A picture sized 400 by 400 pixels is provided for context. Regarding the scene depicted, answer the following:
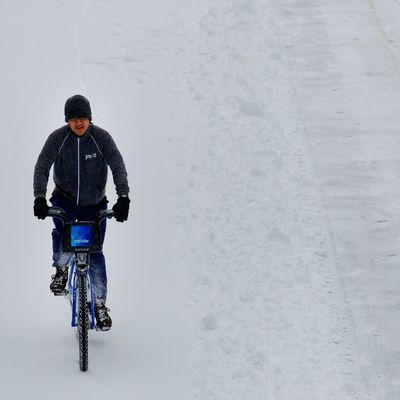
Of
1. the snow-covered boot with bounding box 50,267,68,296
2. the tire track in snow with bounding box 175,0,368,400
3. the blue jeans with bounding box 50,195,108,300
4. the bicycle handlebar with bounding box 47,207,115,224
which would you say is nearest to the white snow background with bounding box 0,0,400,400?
the tire track in snow with bounding box 175,0,368,400

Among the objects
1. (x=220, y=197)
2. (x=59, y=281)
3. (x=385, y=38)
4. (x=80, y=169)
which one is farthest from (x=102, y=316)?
(x=385, y=38)

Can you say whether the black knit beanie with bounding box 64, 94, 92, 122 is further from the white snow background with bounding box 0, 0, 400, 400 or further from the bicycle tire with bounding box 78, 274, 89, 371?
the white snow background with bounding box 0, 0, 400, 400

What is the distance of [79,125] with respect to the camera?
8.51 metres

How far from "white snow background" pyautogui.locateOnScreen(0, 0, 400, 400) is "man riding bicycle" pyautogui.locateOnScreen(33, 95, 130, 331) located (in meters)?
1.13

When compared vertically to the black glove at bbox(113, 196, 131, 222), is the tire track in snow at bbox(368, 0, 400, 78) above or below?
below

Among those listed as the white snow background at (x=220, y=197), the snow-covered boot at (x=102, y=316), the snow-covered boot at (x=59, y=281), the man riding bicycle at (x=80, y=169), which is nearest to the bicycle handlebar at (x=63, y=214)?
the man riding bicycle at (x=80, y=169)

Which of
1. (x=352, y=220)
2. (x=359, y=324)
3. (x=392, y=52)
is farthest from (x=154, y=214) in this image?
(x=392, y=52)

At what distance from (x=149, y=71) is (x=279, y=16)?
371 cm

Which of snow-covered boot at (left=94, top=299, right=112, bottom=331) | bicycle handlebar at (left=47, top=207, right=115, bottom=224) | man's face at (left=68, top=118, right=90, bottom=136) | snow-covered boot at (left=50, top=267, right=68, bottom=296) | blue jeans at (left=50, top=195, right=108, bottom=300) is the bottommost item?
snow-covered boot at (left=94, top=299, right=112, bottom=331)

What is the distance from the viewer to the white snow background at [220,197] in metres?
9.30

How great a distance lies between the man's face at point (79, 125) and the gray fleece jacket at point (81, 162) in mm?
75

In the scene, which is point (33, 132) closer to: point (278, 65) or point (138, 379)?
point (278, 65)

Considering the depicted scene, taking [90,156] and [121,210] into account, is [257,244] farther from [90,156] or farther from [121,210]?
[121,210]

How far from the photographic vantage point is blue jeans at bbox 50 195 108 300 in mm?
8914
